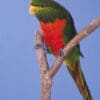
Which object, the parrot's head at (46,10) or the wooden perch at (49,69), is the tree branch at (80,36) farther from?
the parrot's head at (46,10)

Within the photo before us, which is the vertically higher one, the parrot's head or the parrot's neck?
the parrot's head

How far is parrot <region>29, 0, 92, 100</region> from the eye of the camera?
2.24 feet

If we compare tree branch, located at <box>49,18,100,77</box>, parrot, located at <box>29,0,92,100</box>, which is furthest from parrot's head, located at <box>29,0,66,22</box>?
tree branch, located at <box>49,18,100,77</box>

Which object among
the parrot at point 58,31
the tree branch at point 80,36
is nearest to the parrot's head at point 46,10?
the parrot at point 58,31

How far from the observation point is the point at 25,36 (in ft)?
3.09

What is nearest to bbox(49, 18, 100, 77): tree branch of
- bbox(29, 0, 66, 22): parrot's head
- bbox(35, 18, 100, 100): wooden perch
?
bbox(35, 18, 100, 100): wooden perch

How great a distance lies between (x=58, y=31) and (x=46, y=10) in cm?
7

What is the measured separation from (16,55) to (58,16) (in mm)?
307

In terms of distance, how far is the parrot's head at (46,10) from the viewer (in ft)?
2.21

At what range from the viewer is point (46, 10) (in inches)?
26.5

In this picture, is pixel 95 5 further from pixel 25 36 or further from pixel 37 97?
pixel 37 97

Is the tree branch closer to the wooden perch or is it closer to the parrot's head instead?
the wooden perch

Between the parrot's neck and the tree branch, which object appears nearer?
the tree branch

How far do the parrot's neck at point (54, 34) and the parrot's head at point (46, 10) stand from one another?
2 centimetres
